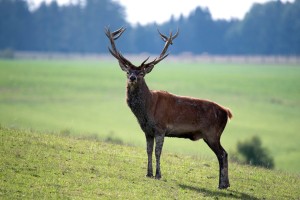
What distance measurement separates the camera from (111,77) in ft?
402

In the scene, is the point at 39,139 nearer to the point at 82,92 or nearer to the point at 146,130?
the point at 146,130

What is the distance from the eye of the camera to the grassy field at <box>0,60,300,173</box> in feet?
186

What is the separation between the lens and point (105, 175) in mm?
15727

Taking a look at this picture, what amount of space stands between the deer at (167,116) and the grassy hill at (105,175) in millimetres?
809

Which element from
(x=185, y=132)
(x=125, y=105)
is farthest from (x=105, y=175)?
(x=125, y=105)

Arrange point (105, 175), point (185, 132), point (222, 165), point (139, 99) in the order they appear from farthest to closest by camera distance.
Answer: point (185, 132), point (222, 165), point (139, 99), point (105, 175)

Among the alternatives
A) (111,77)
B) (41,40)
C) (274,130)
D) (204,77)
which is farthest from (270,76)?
(41,40)

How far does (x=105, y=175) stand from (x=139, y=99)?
213 centimetres

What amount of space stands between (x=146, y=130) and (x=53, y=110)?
58.9 metres

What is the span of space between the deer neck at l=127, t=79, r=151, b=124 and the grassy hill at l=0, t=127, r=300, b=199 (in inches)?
56.9

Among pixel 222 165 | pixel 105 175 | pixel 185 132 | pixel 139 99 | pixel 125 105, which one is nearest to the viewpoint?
pixel 105 175

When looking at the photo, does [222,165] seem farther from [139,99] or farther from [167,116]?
[139,99]

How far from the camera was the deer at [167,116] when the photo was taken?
16578 mm

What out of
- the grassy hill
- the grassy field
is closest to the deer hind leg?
the grassy hill
